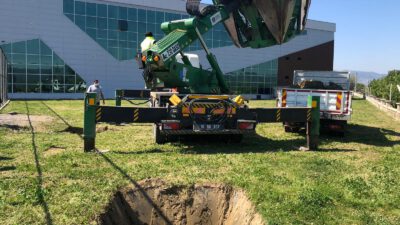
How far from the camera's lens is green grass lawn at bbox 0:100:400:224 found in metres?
5.16

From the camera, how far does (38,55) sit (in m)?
37.6

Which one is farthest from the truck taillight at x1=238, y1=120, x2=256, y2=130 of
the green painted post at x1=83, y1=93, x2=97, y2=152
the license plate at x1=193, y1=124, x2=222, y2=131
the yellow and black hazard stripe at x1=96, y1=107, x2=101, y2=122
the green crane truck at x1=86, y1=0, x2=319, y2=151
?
the green painted post at x1=83, y1=93, x2=97, y2=152

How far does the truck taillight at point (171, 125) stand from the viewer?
28.9ft

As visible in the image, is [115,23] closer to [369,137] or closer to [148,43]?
[148,43]

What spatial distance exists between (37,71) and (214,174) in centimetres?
3502

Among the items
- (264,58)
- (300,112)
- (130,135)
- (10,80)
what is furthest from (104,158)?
(264,58)

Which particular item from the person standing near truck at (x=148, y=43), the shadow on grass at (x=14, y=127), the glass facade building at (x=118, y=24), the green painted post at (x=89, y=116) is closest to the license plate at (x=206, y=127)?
the green painted post at (x=89, y=116)

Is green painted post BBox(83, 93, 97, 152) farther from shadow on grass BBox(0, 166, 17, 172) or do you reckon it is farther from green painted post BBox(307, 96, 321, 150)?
green painted post BBox(307, 96, 321, 150)

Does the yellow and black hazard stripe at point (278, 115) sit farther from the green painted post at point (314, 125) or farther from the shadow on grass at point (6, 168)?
the shadow on grass at point (6, 168)

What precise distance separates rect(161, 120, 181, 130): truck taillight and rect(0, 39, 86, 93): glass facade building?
1255 inches

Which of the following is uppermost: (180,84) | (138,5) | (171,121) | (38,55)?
(138,5)

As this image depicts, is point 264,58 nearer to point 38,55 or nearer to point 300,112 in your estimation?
point 38,55

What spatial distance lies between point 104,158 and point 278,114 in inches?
169

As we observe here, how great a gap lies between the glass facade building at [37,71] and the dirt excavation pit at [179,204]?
112 ft
